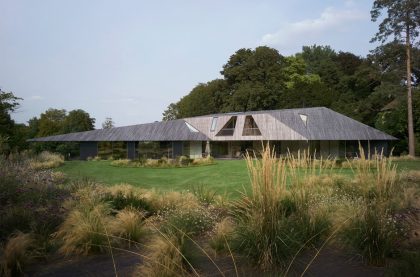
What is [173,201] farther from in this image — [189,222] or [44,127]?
[44,127]

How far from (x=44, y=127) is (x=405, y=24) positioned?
3400 cm

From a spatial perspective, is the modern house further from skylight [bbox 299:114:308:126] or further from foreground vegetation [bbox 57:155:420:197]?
foreground vegetation [bbox 57:155:420:197]

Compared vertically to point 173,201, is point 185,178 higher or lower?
lower

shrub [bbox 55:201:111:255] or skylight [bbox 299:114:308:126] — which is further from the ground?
skylight [bbox 299:114:308:126]

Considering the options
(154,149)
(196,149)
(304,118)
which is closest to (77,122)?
(154,149)

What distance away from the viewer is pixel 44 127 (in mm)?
40031

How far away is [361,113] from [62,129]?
2901 centimetres

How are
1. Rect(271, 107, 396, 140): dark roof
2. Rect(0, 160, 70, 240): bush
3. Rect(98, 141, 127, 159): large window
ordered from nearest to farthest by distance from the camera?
1. Rect(0, 160, 70, 240): bush
2. Rect(271, 107, 396, 140): dark roof
3. Rect(98, 141, 127, 159): large window

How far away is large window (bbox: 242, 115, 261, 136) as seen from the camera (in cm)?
3094

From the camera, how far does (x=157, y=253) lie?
3502 millimetres

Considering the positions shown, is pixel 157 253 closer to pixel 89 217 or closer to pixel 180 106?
pixel 89 217

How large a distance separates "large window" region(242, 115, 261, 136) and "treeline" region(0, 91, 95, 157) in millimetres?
15419

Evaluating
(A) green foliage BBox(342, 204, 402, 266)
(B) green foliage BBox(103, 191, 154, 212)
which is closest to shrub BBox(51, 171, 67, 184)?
(B) green foliage BBox(103, 191, 154, 212)

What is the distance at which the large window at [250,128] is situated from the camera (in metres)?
30.9
